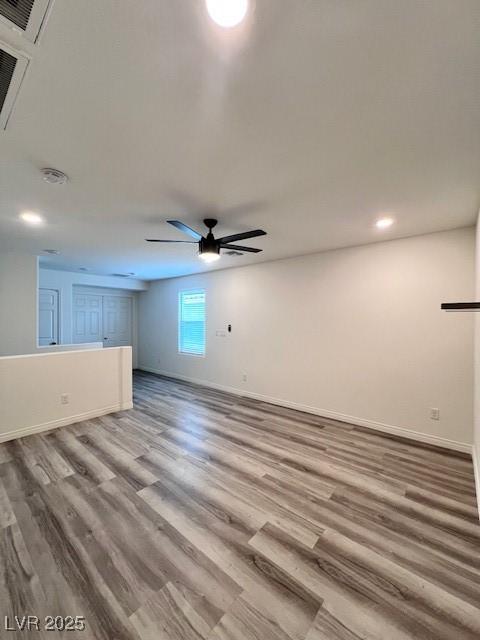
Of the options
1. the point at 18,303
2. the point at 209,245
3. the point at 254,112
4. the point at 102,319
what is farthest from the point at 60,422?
the point at 254,112

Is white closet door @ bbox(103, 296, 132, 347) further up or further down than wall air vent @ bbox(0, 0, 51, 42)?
further down

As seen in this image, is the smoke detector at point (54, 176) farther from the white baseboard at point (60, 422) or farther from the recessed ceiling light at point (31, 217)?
the white baseboard at point (60, 422)

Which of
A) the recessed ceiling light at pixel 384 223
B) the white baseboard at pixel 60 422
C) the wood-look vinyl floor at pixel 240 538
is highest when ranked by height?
the recessed ceiling light at pixel 384 223

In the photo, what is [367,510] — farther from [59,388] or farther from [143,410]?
[59,388]

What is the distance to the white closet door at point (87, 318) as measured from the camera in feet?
21.1

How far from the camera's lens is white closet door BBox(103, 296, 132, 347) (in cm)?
697

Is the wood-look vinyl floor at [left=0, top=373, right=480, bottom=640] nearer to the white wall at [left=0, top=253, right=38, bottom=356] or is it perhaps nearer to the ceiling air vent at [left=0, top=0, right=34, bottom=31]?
the white wall at [left=0, top=253, right=38, bottom=356]

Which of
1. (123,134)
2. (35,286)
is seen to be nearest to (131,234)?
(123,134)

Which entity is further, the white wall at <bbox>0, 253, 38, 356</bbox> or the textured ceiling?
the white wall at <bbox>0, 253, 38, 356</bbox>

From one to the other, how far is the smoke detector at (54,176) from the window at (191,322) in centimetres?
375

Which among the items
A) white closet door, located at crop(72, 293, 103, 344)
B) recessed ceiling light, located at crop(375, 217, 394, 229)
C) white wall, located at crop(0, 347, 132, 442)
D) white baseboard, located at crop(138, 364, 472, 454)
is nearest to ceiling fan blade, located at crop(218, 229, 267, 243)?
recessed ceiling light, located at crop(375, 217, 394, 229)

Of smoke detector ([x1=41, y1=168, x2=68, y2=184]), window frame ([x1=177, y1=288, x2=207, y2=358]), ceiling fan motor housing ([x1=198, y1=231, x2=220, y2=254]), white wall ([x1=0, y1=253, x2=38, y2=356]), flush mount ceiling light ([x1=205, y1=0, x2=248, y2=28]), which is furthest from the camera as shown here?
window frame ([x1=177, y1=288, x2=207, y2=358])

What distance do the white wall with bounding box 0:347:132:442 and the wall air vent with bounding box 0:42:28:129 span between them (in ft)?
9.42

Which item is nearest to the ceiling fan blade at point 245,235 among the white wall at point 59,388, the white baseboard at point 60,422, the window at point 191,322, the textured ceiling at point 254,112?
the textured ceiling at point 254,112
